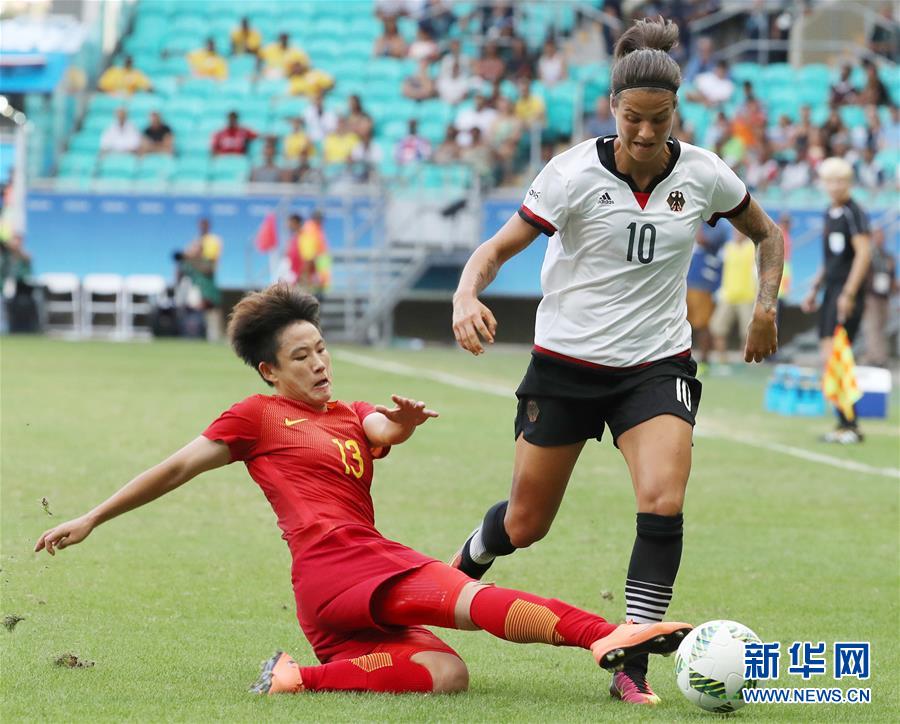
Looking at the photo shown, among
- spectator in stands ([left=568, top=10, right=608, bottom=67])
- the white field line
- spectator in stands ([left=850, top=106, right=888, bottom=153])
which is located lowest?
the white field line

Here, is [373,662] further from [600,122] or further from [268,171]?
[268,171]

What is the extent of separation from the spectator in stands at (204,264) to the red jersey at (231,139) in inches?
77.4

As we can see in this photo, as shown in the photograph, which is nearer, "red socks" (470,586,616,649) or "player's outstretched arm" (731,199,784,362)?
"red socks" (470,586,616,649)

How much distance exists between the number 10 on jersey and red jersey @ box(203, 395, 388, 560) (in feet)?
4.04

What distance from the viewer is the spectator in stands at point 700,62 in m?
31.8

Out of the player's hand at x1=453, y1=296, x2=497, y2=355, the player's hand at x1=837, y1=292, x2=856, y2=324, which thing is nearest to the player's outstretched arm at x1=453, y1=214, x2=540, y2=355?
the player's hand at x1=453, y1=296, x2=497, y2=355

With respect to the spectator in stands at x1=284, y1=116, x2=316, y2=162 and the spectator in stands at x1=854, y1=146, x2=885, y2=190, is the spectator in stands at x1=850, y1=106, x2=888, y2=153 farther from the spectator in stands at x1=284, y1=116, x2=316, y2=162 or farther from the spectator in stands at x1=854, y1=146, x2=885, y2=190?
the spectator in stands at x1=284, y1=116, x2=316, y2=162

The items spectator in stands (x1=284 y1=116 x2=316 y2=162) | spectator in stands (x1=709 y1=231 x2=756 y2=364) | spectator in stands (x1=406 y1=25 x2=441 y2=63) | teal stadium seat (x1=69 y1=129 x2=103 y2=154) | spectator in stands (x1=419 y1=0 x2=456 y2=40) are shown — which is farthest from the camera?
spectator in stands (x1=419 y1=0 x2=456 y2=40)

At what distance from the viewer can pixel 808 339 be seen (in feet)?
88.9

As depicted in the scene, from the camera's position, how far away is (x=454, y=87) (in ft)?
104

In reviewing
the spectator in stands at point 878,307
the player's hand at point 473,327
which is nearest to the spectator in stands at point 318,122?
the spectator in stands at point 878,307

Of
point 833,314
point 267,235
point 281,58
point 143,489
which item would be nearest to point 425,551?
point 143,489

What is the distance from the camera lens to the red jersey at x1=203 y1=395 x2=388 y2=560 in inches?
218

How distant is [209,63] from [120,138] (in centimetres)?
347
